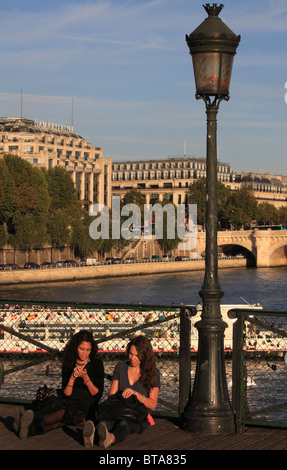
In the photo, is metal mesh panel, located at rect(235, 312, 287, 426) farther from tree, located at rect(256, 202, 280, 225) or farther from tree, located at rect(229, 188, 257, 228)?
tree, located at rect(256, 202, 280, 225)

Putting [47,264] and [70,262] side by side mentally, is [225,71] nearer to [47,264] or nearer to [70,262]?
[47,264]

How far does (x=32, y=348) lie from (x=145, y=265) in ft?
187

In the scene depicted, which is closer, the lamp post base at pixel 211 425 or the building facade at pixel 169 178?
the lamp post base at pixel 211 425

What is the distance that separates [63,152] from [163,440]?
11386cm

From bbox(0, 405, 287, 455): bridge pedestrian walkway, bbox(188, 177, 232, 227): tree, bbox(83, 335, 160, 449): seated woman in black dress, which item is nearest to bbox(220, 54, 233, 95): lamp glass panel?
bbox(83, 335, 160, 449): seated woman in black dress

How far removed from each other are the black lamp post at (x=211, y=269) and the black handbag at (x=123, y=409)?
0.59 metres

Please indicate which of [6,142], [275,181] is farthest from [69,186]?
[275,181]

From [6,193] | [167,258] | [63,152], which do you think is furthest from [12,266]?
[63,152]

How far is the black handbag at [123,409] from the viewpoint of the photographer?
8.60 metres

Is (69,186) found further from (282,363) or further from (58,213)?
(282,363)

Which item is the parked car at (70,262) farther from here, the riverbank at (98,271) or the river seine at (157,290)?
the river seine at (157,290)

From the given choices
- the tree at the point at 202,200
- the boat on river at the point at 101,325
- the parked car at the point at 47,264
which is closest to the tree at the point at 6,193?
the parked car at the point at 47,264

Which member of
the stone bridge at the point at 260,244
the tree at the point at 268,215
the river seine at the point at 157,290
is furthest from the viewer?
the tree at the point at 268,215

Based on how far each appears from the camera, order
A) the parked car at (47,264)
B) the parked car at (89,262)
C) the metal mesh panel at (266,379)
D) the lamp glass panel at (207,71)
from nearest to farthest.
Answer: the lamp glass panel at (207,71) < the metal mesh panel at (266,379) < the parked car at (47,264) < the parked car at (89,262)
